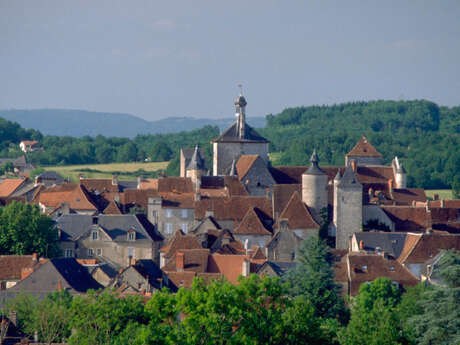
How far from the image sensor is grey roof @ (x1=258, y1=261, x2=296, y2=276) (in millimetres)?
69625

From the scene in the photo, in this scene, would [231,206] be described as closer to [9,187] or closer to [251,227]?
[251,227]

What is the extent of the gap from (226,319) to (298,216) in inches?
1349

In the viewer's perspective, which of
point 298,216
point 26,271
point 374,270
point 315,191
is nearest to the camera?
point 26,271

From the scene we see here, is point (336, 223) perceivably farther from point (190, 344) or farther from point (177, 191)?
point (190, 344)

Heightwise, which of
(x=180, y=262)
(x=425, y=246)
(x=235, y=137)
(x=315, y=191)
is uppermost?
(x=235, y=137)

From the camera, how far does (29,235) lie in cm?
7756

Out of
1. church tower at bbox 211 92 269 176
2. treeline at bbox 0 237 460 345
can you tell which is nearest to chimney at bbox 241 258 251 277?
treeline at bbox 0 237 460 345

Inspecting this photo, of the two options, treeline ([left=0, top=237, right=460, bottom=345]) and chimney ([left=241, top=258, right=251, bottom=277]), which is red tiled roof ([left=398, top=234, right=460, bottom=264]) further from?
treeline ([left=0, top=237, right=460, bottom=345])

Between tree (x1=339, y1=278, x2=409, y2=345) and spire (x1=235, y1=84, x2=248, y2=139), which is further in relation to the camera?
spire (x1=235, y1=84, x2=248, y2=139)

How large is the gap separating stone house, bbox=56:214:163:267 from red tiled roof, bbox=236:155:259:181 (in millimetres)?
12597

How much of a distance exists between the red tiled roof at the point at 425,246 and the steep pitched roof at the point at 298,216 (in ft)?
23.9

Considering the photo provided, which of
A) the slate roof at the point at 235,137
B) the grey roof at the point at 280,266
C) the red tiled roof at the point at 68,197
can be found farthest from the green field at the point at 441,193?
the grey roof at the point at 280,266

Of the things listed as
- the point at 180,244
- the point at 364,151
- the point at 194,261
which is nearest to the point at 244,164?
the point at 364,151

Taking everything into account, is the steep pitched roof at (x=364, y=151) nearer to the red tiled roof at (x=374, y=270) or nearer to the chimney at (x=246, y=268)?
the red tiled roof at (x=374, y=270)
